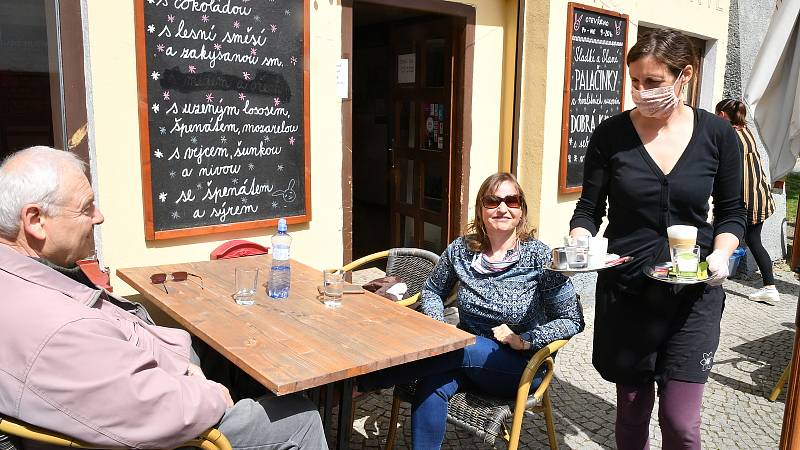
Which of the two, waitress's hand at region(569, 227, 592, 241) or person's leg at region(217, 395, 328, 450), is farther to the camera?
waitress's hand at region(569, 227, 592, 241)

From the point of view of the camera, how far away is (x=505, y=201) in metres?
2.84

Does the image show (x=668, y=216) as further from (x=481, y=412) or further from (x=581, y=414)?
→ (x=581, y=414)

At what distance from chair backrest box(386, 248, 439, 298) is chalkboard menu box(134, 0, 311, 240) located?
2.57 ft

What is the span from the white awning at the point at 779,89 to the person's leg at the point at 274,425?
2623 mm

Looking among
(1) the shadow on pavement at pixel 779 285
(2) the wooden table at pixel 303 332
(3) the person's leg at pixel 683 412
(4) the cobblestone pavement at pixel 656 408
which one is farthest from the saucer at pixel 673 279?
(1) the shadow on pavement at pixel 779 285

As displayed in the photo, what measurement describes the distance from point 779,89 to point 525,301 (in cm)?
184

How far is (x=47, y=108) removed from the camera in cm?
337

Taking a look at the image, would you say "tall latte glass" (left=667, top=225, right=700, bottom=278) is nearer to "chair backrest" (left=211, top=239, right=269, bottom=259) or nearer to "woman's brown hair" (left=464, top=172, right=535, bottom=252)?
"woman's brown hair" (left=464, top=172, right=535, bottom=252)

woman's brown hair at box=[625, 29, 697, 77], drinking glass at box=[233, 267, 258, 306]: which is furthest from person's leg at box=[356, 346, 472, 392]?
woman's brown hair at box=[625, 29, 697, 77]

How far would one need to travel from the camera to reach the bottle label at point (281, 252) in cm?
305

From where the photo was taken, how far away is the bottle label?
3.05 meters

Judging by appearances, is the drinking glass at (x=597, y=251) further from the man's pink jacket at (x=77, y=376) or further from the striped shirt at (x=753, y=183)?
the striped shirt at (x=753, y=183)

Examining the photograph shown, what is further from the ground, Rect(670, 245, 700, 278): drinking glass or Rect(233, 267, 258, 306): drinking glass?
Rect(670, 245, 700, 278): drinking glass

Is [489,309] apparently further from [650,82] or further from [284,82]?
[284,82]
